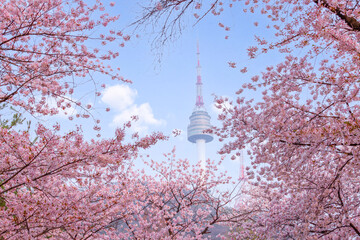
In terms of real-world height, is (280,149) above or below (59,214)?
above

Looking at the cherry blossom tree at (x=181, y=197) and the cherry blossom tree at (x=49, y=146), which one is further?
the cherry blossom tree at (x=181, y=197)

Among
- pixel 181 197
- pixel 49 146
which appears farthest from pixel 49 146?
pixel 181 197

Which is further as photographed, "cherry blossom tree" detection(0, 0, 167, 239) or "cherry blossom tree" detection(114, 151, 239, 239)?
"cherry blossom tree" detection(114, 151, 239, 239)

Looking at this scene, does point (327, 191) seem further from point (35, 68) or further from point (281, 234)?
point (35, 68)

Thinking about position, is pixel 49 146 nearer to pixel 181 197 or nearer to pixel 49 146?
pixel 49 146

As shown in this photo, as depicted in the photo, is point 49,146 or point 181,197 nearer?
point 49,146

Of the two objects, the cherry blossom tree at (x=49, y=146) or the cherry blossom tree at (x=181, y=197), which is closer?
the cherry blossom tree at (x=49, y=146)

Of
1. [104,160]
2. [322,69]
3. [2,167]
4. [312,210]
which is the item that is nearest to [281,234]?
[312,210]

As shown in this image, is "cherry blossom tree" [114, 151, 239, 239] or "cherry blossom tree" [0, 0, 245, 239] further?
"cherry blossom tree" [114, 151, 239, 239]

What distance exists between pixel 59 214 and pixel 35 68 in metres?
2.59

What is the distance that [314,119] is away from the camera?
17.9ft

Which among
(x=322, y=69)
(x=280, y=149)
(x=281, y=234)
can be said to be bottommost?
(x=281, y=234)

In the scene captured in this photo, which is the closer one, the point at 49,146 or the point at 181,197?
the point at 49,146

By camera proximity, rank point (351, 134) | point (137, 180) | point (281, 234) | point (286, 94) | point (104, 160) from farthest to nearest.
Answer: point (137, 180) → point (281, 234) → point (286, 94) → point (104, 160) → point (351, 134)
